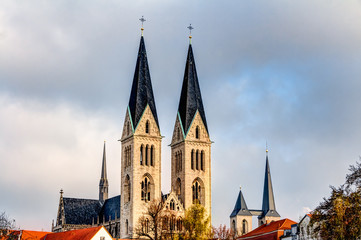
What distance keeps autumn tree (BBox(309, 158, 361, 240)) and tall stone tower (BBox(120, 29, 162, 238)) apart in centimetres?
4856

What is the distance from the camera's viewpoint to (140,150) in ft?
333

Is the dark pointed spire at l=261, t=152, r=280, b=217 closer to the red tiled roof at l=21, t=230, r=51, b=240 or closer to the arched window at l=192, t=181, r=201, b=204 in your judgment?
the arched window at l=192, t=181, r=201, b=204

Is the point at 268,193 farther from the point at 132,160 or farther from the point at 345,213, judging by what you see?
the point at 345,213

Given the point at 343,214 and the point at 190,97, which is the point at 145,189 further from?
the point at 343,214

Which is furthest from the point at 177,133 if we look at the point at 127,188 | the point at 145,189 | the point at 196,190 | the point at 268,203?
the point at 268,203

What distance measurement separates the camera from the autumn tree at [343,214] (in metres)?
51.6

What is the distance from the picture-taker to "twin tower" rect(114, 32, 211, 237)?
10062 cm

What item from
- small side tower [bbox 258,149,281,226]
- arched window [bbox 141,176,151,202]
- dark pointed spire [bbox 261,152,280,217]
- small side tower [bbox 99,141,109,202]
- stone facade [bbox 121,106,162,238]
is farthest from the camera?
small side tower [bbox 258,149,281,226]

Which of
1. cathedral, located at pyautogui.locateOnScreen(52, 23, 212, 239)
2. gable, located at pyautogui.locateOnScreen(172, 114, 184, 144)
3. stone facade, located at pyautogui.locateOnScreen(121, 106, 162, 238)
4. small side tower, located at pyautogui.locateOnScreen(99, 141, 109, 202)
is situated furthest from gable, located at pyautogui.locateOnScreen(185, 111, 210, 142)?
small side tower, located at pyautogui.locateOnScreen(99, 141, 109, 202)

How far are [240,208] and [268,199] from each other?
35.9 ft

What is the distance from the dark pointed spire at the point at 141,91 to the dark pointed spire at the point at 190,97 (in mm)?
4306

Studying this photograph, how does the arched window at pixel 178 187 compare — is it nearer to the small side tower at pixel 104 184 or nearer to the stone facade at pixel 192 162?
the stone facade at pixel 192 162

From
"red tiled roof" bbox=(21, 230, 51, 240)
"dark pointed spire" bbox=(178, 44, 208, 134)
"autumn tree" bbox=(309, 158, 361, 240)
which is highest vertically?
"dark pointed spire" bbox=(178, 44, 208, 134)

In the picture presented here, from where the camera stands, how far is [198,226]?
79.9m
